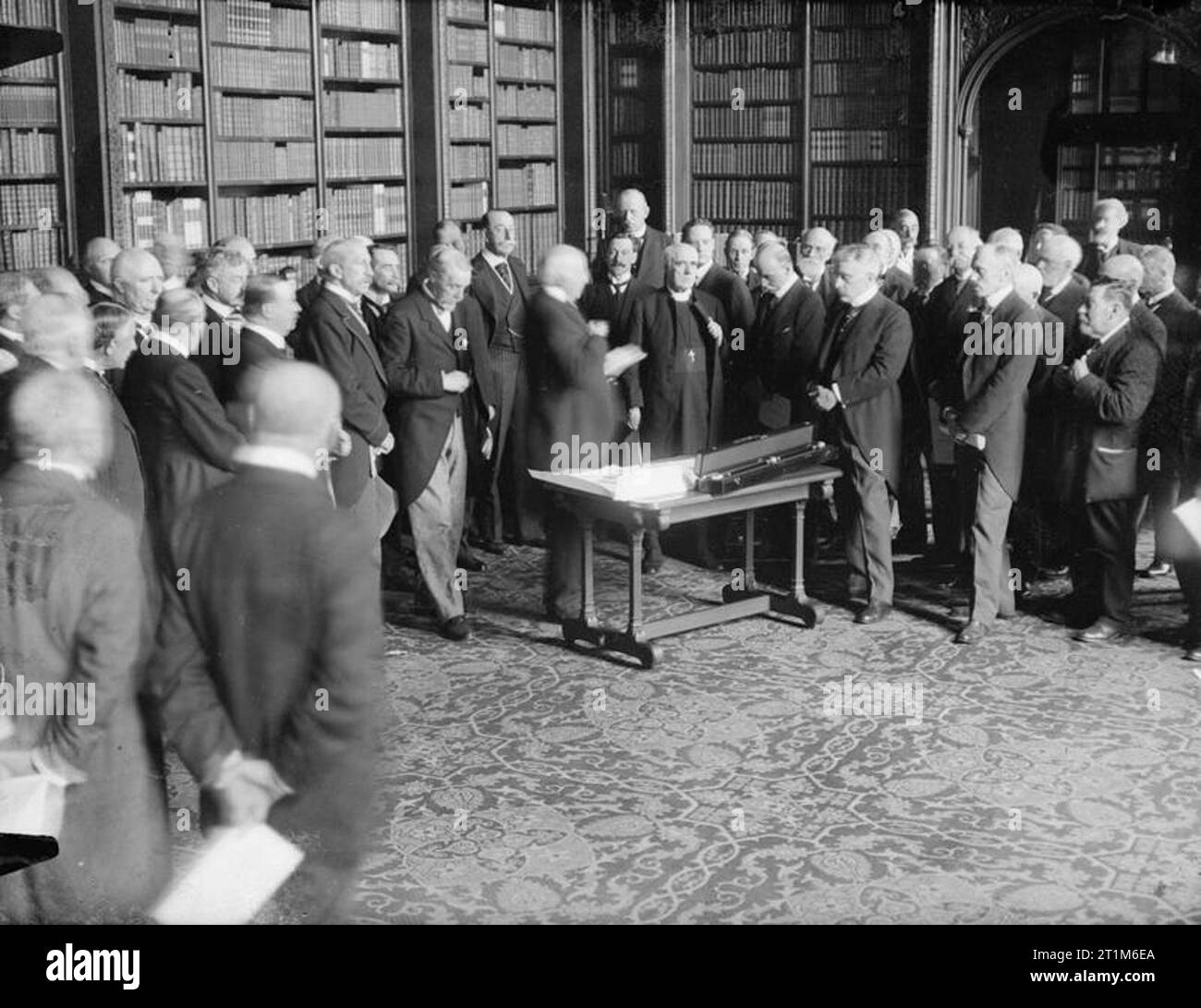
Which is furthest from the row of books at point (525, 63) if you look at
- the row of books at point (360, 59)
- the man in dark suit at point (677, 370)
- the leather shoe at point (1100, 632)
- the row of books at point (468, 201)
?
the leather shoe at point (1100, 632)

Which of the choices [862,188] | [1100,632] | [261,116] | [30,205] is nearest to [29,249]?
[30,205]

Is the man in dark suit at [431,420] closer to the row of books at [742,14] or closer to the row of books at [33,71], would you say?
the row of books at [33,71]

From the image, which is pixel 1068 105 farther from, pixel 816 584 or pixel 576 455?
pixel 576 455

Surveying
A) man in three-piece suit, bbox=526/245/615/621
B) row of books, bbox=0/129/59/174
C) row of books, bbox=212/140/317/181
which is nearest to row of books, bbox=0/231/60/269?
row of books, bbox=0/129/59/174

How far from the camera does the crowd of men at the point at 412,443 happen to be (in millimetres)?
2963

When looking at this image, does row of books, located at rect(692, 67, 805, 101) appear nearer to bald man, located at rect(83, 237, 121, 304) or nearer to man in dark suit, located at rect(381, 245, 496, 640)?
man in dark suit, located at rect(381, 245, 496, 640)

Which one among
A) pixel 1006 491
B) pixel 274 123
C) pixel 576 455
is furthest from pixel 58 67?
pixel 1006 491

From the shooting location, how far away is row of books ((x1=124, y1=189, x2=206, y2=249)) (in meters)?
7.33

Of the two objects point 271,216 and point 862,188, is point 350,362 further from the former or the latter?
point 862,188

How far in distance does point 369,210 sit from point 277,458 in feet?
20.6

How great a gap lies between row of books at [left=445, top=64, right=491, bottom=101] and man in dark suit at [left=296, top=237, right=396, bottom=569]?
12.8 ft

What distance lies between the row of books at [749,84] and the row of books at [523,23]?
103cm

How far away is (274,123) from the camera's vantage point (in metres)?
8.20
